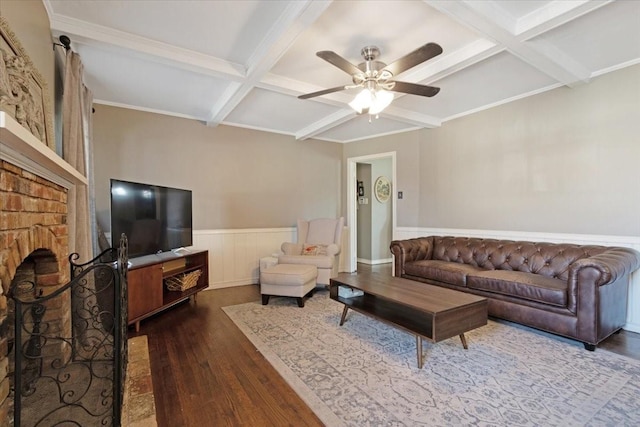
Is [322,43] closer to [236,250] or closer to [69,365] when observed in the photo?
[69,365]

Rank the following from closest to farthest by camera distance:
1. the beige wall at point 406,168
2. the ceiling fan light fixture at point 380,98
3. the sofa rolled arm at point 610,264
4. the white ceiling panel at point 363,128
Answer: the sofa rolled arm at point 610,264
the ceiling fan light fixture at point 380,98
the white ceiling panel at point 363,128
the beige wall at point 406,168

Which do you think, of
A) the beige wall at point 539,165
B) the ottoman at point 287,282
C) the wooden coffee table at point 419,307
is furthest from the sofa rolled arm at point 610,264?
the ottoman at point 287,282

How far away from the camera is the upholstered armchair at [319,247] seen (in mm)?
4281

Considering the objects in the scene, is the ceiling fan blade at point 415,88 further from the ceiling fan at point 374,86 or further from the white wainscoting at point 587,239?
the white wainscoting at point 587,239

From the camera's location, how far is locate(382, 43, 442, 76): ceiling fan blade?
2.00 meters

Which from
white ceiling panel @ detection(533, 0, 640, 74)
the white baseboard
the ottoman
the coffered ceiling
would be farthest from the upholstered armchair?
white ceiling panel @ detection(533, 0, 640, 74)

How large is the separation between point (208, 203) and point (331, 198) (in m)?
2.27

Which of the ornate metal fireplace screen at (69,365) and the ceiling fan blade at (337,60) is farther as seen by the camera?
the ceiling fan blade at (337,60)

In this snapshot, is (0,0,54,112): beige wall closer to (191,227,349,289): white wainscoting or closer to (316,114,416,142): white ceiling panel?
(191,227,349,289): white wainscoting

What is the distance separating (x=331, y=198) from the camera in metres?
5.96

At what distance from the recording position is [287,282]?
367 centimetres

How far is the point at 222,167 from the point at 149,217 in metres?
1.69

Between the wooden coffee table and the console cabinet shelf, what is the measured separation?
5.87 feet

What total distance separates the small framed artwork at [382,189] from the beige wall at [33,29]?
5.77 m
